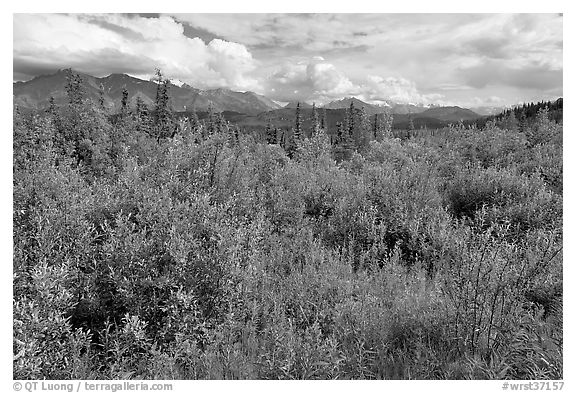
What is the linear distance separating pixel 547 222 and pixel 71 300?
7257mm

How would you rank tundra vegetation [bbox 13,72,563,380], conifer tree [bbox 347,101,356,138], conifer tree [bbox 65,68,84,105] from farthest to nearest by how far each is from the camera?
conifer tree [bbox 347,101,356,138] < conifer tree [bbox 65,68,84,105] < tundra vegetation [bbox 13,72,563,380]

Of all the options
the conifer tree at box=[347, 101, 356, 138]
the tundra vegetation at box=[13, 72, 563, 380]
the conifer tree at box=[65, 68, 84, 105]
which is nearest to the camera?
the tundra vegetation at box=[13, 72, 563, 380]

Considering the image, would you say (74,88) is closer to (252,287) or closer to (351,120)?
(252,287)

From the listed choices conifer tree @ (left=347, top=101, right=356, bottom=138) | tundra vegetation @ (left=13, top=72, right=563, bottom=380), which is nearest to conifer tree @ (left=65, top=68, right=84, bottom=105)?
tundra vegetation @ (left=13, top=72, right=563, bottom=380)

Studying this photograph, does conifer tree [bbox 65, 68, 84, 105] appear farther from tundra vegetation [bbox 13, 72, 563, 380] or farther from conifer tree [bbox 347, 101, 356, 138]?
conifer tree [bbox 347, 101, 356, 138]

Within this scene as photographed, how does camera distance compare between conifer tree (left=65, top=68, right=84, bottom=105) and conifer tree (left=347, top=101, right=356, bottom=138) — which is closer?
conifer tree (left=65, top=68, right=84, bottom=105)

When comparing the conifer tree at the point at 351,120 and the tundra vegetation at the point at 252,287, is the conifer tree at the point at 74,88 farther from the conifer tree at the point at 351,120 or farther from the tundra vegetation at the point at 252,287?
the conifer tree at the point at 351,120

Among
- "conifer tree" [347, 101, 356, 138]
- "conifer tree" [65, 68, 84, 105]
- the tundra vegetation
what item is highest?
"conifer tree" [347, 101, 356, 138]

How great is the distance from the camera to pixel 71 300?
395cm

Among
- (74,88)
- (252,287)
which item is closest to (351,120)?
(74,88)

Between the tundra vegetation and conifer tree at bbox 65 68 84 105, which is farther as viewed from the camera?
conifer tree at bbox 65 68 84 105

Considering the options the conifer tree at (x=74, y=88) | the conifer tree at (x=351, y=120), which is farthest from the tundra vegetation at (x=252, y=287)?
the conifer tree at (x=351, y=120)

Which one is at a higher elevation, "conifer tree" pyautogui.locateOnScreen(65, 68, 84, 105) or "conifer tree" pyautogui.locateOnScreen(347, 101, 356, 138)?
A: "conifer tree" pyautogui.locateOnScreen(347, 101, 356, 138)
